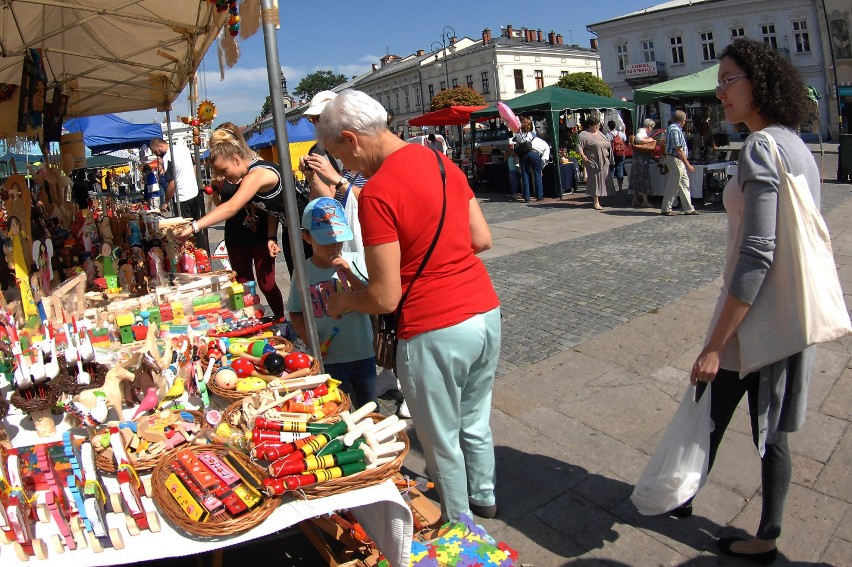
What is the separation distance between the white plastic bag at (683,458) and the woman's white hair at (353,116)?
1493 millimetres

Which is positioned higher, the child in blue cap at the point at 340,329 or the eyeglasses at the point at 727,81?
the eyeglasses at the point at 727,81

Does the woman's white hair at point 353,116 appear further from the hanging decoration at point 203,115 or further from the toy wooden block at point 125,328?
the hanging decoration at point 203,115

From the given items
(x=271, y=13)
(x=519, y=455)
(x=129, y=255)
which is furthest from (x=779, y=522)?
(x=129, y=255)

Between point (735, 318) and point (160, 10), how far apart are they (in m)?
4.37

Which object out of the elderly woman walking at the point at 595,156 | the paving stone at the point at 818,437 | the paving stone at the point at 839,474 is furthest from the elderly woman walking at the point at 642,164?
the paving stone at the point at 839,474

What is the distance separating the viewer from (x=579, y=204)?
12375 millimetres

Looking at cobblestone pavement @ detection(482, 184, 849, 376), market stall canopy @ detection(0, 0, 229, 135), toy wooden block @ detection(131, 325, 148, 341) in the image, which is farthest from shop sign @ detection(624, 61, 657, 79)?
toy wooden block @ detection(131, 325, 148, 341)

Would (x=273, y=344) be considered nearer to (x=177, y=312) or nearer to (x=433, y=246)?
(x=177, y=312)

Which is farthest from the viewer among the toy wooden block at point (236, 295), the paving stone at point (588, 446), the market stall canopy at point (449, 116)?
the market stall canopy at point (449, 116)

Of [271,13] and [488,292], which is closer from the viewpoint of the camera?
[488,292]

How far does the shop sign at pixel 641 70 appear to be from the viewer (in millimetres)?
41062

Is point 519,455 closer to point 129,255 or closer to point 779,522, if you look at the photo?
point 779,522

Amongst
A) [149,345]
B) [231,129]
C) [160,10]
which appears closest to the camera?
[149,345]

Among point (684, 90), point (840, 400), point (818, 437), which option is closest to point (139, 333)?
point (818, 437)
